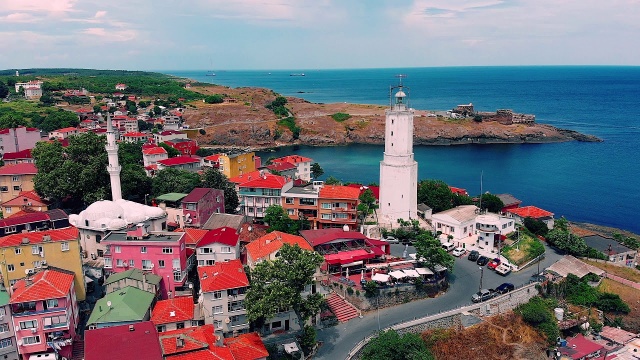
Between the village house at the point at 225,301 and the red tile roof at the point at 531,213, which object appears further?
the red tile roof at the point at 531,213

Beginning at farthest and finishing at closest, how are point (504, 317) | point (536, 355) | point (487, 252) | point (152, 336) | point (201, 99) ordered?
point (201, 99)
point (487, 252)
point (504, 317)
point (536, 355)
point (152, 336)

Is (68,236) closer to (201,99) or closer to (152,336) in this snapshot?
(152,336)

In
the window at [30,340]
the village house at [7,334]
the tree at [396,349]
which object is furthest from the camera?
the window at [30,340]

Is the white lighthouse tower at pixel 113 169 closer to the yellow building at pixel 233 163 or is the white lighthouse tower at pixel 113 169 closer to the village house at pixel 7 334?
the village house at pixel 7 334

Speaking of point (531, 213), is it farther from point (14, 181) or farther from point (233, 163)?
point (14, 181)

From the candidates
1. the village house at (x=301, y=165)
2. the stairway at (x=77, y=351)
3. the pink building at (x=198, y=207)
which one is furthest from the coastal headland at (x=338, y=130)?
the stairway at (x=77, y=351)

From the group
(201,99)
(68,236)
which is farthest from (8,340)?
(201,99)
